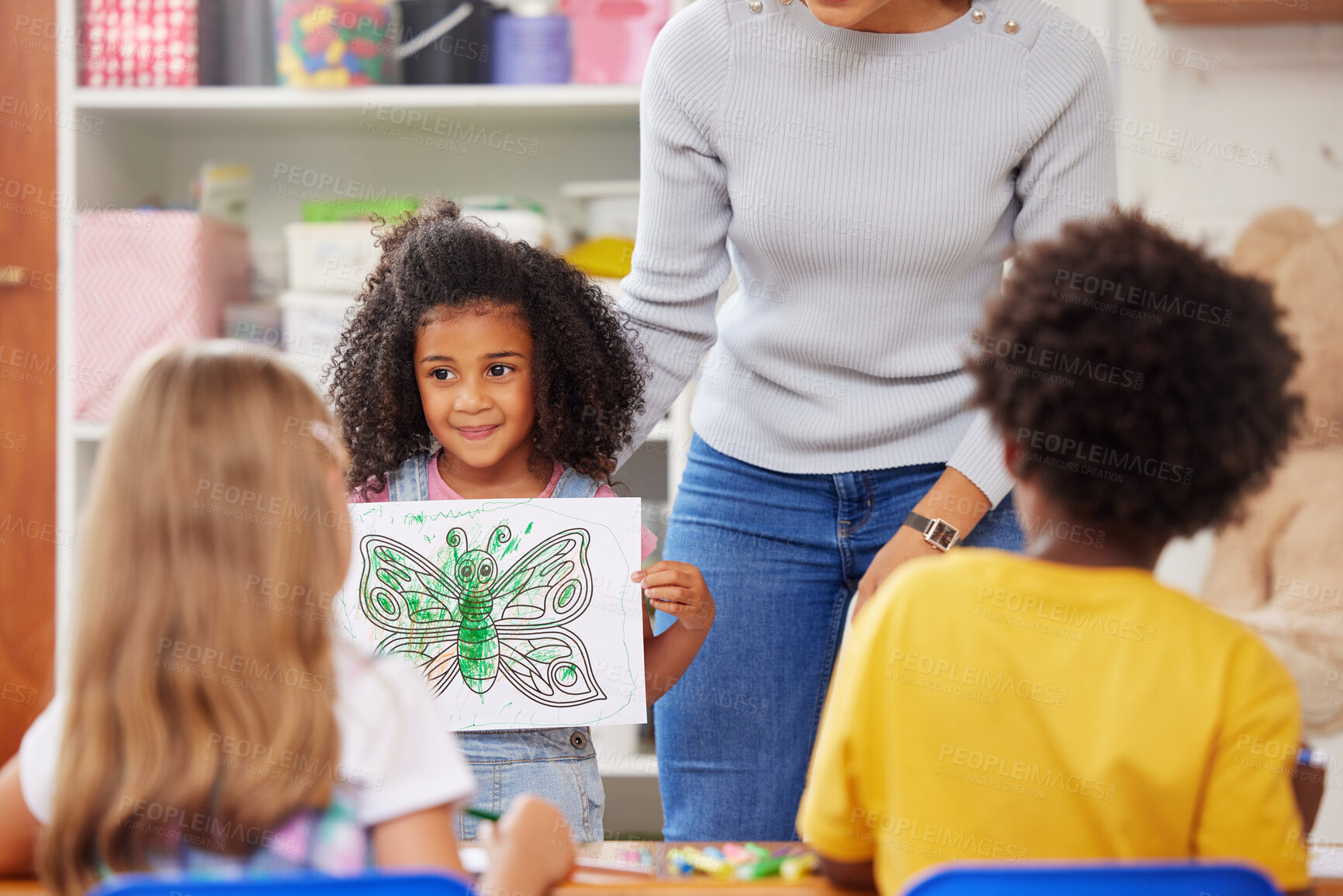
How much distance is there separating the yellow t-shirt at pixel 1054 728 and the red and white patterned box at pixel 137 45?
1596mm

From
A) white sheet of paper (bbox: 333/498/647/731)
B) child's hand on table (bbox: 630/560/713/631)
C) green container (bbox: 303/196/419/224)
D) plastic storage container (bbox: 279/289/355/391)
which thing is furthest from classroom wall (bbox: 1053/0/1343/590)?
plastic storage container (bbox: 279/289/355/391)

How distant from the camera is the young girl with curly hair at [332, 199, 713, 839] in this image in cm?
120

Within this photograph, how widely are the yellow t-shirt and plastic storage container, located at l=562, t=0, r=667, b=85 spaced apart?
1.29 metres

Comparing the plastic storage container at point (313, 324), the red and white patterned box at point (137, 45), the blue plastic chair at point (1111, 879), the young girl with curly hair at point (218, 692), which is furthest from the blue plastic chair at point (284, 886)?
the red and white patterned box at point (137, 45)

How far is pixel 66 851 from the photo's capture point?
66 centimetres

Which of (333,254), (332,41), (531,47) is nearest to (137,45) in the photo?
(332,41)

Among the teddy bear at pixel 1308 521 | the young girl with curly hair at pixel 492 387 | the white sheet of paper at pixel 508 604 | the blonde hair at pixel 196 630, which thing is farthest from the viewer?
the teddy bear at pixel 1308 521

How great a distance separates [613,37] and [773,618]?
1.01m

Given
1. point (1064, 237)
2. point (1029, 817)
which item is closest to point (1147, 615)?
point (1029, 817)

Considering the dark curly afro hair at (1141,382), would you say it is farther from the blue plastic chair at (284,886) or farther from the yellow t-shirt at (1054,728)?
the blue plastic chair at (284,886)

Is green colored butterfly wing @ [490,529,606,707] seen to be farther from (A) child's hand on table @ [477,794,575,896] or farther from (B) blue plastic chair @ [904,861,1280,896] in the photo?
(B) blue plastic chair @ [904,861,1280,896]

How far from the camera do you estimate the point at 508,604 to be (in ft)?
3.60

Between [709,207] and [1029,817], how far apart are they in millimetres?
728

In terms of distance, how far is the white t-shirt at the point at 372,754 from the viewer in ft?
2.20
